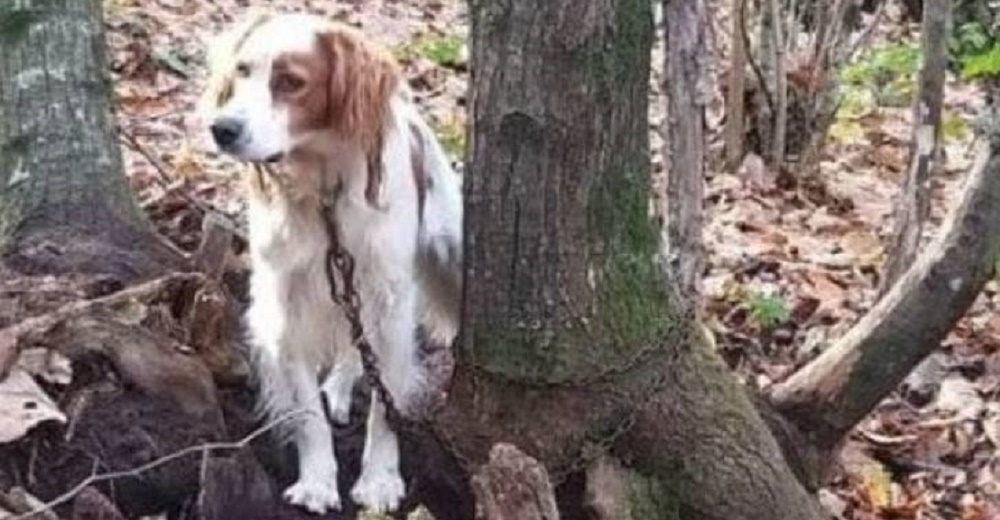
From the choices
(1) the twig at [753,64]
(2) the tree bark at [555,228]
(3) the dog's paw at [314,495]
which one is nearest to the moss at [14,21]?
(3) the dog's paw at [314,495]

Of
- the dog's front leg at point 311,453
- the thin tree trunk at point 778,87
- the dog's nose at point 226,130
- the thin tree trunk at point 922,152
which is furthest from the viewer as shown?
the thin tree trunk at point 778,87

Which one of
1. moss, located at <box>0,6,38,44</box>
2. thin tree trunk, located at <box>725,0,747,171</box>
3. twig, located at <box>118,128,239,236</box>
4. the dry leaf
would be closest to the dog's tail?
twig, located at <box>118,128,239,236</box>

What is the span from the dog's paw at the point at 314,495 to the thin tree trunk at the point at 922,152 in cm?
184

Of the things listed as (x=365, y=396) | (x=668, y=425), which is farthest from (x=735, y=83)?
(x=668, y=425)

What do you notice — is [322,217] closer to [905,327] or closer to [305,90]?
[305,90]

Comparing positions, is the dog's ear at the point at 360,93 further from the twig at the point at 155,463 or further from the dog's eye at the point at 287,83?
the twig at the point at 155,463

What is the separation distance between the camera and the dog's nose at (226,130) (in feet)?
13.8

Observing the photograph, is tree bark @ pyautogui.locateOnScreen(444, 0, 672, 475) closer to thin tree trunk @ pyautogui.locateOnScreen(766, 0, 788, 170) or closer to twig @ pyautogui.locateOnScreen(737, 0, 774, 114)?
twig @ pyautogui.locateOnScreen(737, 0, 774, 114)

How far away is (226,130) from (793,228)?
3.85 meters

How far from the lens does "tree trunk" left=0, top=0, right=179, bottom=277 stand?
5.19m

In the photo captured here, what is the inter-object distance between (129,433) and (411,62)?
5.54 meters

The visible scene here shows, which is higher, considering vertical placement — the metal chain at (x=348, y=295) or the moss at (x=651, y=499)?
the metal chain at (x=348, y=295)

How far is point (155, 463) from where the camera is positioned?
14.4 ft

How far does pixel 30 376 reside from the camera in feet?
14.6
